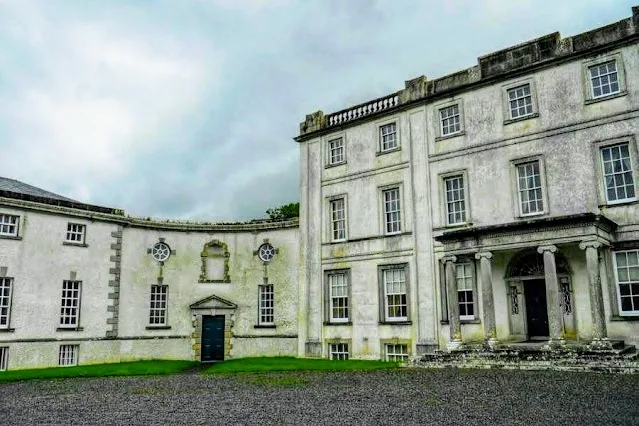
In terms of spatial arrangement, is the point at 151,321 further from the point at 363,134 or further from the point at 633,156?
the point at 633,156

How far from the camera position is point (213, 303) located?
1095 inches

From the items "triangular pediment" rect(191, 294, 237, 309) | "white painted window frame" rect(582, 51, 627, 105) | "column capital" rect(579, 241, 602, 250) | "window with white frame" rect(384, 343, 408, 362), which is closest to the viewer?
"column capital" rect(579, 241, 602, 250)

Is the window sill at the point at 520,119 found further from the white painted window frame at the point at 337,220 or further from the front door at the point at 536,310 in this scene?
the white painted window frame at the point at 337,220

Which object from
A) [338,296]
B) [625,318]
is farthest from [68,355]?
[625,318]

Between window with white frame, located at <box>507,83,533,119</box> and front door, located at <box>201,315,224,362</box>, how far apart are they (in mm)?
17042

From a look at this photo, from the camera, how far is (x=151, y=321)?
26.8 m

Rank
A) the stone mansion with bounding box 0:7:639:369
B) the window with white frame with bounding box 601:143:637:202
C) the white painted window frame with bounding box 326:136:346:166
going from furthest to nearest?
the white painted window frame with bounding box 326:136:346:166 → the stone mansion with bounding box 0:7:639:369 → the window with white frame with bounding box 601:143:637:202

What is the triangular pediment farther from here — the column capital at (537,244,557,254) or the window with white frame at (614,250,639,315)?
the window with white frame at (614,250,639,315)

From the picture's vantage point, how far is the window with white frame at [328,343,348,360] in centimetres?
2430

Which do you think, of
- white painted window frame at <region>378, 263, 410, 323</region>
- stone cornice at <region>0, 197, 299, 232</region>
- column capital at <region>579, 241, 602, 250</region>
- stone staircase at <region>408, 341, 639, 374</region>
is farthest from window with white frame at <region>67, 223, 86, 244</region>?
column capital at <region>579, 241, 602, 250</region>

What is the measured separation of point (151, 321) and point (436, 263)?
14200mm

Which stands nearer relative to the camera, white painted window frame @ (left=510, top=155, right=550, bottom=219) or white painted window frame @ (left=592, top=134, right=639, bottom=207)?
white painted window frame @ (left=592, top=134, right=639, bottom=207)

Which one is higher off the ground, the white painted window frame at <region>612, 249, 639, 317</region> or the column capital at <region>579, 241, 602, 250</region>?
the column capital at <region>579, 241, 602, 250</region>

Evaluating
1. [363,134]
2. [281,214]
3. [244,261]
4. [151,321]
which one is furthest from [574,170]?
[281,214]
